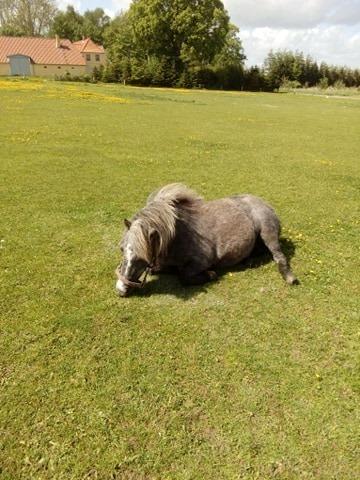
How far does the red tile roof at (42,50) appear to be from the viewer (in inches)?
3194

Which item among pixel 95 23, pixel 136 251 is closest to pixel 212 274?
pixel 136 251

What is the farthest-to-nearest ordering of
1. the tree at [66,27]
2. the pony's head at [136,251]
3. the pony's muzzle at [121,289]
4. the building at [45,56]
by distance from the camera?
1. the tree at [66,27]
2. the building at [45,56]
3. the pony's muzzle at [121,289]
4. the pony's head at [136,251]

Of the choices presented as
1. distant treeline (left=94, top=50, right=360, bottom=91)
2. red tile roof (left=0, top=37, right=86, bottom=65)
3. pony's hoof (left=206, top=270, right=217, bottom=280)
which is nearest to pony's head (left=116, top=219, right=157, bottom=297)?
pony's hoof (left=206, top=270, right=217, bottom=280)

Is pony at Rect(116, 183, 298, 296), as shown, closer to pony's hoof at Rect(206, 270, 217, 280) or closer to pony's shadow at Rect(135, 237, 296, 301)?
pony's hoof at Rect(206, 270, 217, 280)

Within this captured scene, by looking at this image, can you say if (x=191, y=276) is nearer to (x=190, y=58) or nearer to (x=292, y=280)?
(x=292, y=280)

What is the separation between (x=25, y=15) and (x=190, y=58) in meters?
51.7

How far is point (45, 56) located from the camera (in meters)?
83.4

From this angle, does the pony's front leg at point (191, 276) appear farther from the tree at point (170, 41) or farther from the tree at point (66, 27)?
the tree at point (66, 27)

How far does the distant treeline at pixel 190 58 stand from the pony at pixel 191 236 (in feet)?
213

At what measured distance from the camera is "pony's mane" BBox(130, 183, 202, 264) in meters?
5.64

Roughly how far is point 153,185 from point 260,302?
641 cm

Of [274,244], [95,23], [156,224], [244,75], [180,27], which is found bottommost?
[274,244]

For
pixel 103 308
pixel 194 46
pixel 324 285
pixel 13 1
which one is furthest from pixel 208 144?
pixel 13 1

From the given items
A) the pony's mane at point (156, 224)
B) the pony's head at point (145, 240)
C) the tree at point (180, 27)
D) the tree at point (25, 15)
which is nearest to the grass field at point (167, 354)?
the pony's head at point (145, 240)
